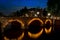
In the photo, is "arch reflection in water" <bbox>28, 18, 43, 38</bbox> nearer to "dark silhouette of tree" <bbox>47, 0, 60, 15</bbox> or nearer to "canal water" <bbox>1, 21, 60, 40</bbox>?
"canal water" <bbox>1, 21, 60, 40</bbox>

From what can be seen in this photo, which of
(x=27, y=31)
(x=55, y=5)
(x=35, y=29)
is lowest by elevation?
(x=35, y=29)

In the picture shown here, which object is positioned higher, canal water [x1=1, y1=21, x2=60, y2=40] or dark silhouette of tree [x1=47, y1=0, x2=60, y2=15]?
dark silhouette of tree [x1=47, y1=0, x2=60, y2=15]

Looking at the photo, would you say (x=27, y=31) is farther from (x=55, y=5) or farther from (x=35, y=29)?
(x=55, y=5)

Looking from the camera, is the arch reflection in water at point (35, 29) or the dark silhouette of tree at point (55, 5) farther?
the dark silhouette of tree at point (55, 5)

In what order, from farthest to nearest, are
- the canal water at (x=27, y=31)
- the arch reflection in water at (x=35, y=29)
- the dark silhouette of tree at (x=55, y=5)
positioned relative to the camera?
the dark silhouette of tree at (x=55, y=5), the arch reflection in water at (x=35, y=29), the canal water at (x=27, y=31)

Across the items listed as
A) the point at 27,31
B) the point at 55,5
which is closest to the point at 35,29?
the point at 27,31

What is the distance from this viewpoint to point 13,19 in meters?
26.1

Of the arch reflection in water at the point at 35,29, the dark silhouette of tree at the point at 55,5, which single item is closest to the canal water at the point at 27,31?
the arch reflection in water at the point at 35,29

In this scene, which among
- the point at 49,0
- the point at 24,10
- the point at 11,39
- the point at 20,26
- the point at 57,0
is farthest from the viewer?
the point at 24,10

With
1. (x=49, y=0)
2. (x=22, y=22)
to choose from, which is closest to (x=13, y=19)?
(x=22, y=22)

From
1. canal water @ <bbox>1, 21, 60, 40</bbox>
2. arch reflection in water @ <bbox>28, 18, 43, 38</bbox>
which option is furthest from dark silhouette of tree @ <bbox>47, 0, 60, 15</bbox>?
arch reflection in water @ <bbox>28, 18, 43, 38</bbox>

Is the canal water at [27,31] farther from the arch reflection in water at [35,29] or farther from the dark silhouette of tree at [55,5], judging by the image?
the dark silhouette of tree at [55,5]

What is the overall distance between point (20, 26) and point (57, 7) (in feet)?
22.2

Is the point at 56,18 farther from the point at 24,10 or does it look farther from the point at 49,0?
the point at 24,10
